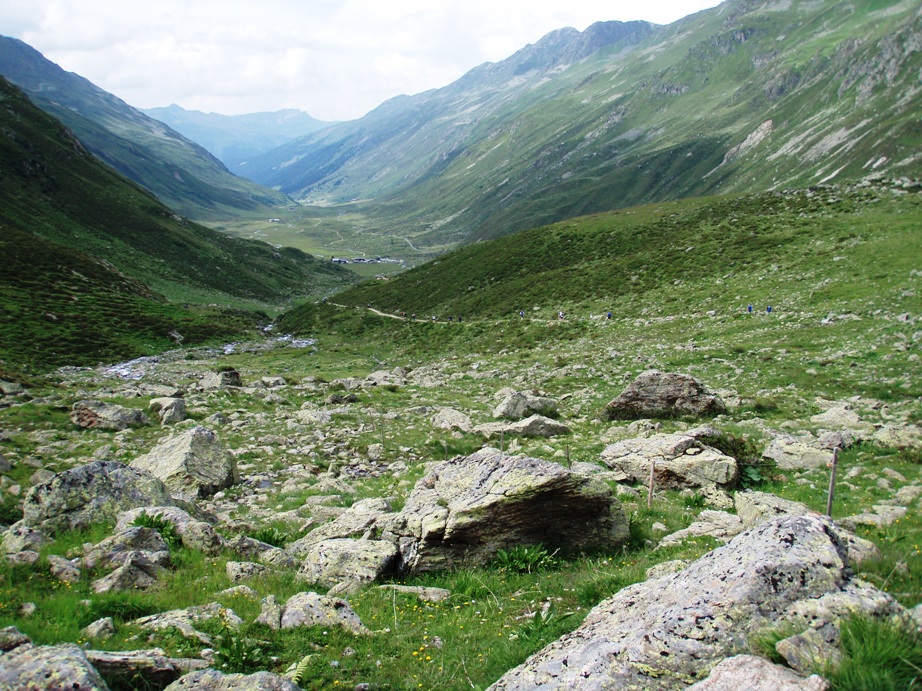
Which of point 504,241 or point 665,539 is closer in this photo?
point 665,539

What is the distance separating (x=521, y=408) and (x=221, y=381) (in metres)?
21.5

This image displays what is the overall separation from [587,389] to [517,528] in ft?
65.9

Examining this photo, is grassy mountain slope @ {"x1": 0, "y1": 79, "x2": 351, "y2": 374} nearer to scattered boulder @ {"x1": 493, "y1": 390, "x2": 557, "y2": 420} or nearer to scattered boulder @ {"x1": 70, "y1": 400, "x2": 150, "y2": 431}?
scattered boulder @ {"x1": 70, "y1": 400, "x2": 150, "y2": 431}

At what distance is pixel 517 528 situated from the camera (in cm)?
1051

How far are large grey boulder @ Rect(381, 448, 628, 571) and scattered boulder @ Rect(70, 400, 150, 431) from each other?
17922mm

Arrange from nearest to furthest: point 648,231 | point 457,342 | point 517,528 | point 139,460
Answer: point 517,528 → point 139,460 → point 457,342 → point 648,231

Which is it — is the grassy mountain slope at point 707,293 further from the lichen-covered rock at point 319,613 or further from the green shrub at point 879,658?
the lichen-covered rock at point 319,613

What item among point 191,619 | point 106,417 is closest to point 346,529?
point 191,619

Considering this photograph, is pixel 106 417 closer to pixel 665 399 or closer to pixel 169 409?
pixel 169 409

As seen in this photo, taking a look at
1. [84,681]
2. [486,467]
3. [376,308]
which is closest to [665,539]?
[486,467]

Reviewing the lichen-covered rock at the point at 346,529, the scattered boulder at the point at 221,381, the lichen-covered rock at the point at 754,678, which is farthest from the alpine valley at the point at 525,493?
the scattered boulder at the point at 221,381

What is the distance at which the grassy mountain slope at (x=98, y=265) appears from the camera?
57.6 meters

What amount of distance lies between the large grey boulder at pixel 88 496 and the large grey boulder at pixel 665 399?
1827 cm

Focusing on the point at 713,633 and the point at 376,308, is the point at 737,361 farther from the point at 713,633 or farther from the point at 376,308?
the point at 376,308
